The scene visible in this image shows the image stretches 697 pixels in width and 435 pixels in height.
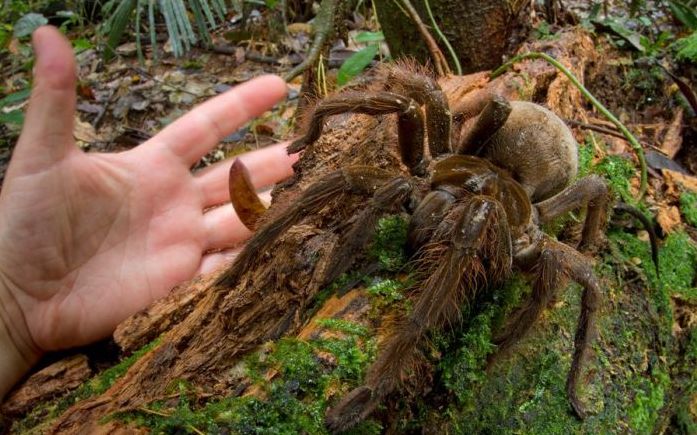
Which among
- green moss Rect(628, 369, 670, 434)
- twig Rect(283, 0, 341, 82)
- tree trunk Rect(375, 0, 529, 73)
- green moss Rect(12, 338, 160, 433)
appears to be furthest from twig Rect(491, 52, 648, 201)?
green moss Rect(12, 338, 160, 433)

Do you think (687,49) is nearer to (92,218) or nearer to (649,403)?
(649,403)

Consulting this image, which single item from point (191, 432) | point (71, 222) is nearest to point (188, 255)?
point (71, 222)

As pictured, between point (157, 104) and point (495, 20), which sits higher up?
point (495, 20)

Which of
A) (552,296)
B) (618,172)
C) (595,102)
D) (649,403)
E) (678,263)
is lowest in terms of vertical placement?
(649,403)

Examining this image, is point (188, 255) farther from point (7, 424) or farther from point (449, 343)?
point (449, 343)

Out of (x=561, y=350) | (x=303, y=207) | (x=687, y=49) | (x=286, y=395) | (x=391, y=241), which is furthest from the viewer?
(x=687, y=49)

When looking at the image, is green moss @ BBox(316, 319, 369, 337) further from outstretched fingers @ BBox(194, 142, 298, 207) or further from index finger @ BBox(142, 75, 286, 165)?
index finger @ BBox(142, 75, 286, 165)

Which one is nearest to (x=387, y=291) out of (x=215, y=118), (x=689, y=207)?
(x=215, y=118)
